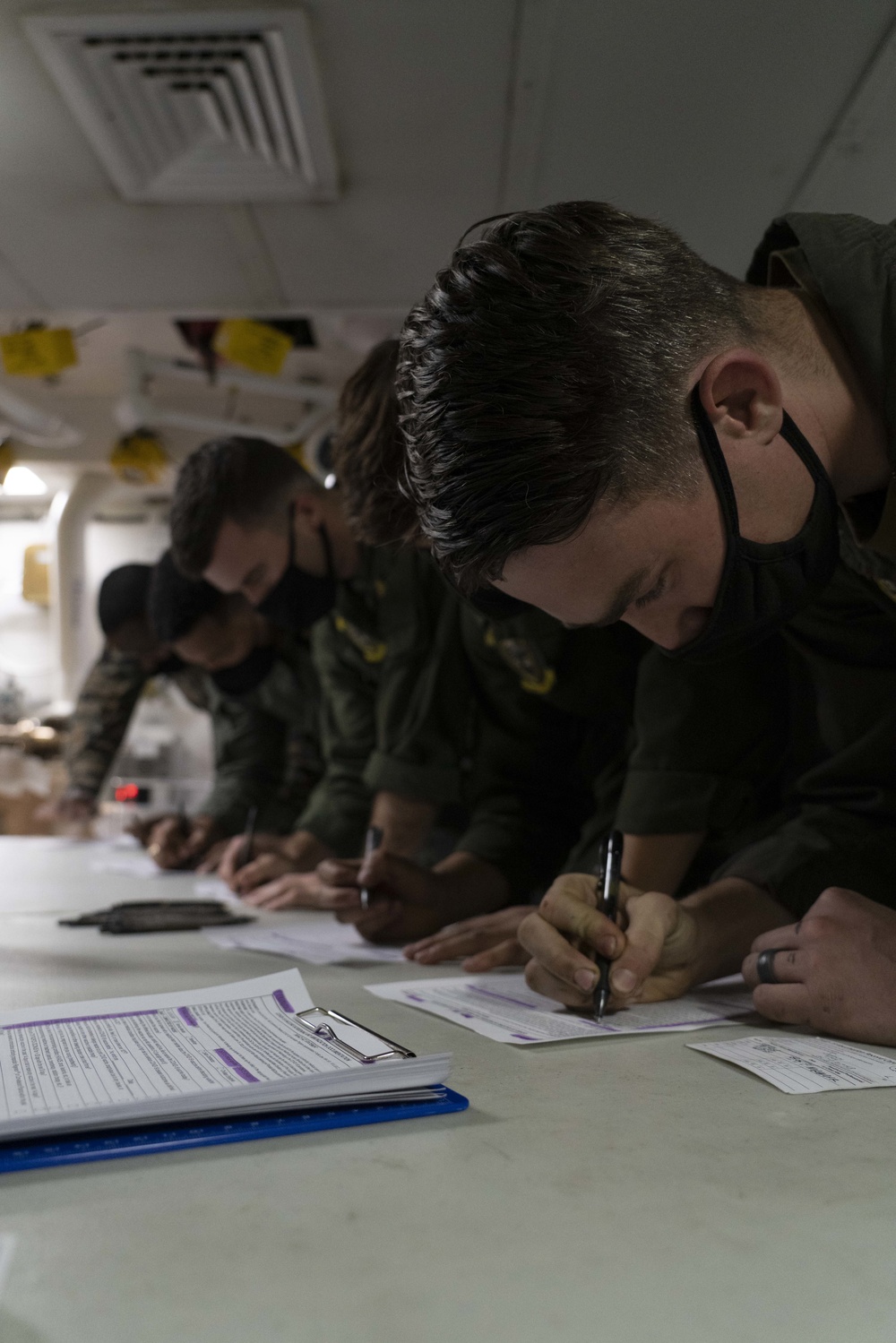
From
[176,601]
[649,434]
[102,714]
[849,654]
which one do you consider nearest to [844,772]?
[849,654]

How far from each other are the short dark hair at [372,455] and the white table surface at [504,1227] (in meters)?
0.97

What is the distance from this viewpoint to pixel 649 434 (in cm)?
94

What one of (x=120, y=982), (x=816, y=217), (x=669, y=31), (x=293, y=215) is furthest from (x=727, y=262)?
(x=120, y=982)

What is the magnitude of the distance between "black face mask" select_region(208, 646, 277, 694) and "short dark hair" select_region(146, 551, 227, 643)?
210mm

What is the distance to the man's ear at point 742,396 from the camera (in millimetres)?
944

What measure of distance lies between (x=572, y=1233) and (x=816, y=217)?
37.8 inches

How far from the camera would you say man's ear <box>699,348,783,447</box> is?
94cm

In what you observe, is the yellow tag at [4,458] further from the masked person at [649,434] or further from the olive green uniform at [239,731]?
the masked person at [649,434]

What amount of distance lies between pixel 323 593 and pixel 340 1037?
61.6 inches

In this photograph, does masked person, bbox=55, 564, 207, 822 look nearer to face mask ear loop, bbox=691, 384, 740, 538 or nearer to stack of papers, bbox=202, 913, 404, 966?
stack of papers, bbox=202, 913, 404, 966

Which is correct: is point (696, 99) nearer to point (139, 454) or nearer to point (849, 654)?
point (849, 654)

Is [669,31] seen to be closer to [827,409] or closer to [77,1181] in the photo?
[827,409]

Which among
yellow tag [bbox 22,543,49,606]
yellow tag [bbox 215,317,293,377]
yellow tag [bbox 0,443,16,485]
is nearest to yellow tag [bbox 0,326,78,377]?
yellow tag [bbox 215,317,293,377]

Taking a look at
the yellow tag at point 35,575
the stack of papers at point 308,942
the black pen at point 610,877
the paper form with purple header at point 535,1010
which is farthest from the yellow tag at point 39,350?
the yellow tag at point 35,575
